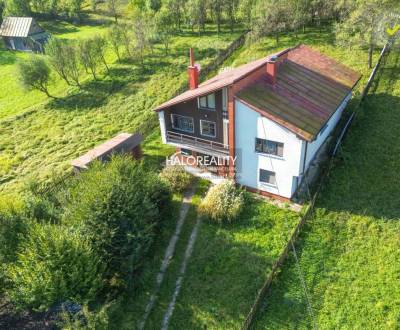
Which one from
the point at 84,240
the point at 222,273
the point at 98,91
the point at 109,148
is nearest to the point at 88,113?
the point at 98,91

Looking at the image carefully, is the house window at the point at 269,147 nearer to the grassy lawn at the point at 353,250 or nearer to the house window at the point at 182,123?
the grassy lawn at the point at 353,250

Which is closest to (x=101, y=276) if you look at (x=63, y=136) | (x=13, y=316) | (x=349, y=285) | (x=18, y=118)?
(x=13, y=316)

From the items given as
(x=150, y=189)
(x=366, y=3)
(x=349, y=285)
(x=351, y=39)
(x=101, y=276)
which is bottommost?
(x=349, y=285)

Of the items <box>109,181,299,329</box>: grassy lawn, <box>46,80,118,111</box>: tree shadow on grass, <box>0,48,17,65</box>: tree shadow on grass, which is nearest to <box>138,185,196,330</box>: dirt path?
<box>109,181,299,329</box>: grassy lawn

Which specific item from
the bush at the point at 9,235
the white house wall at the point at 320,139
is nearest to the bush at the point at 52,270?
the bush at the point at 9,235

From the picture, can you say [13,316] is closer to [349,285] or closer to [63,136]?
[349,285]

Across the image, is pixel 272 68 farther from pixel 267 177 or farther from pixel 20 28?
pixel 20 28
